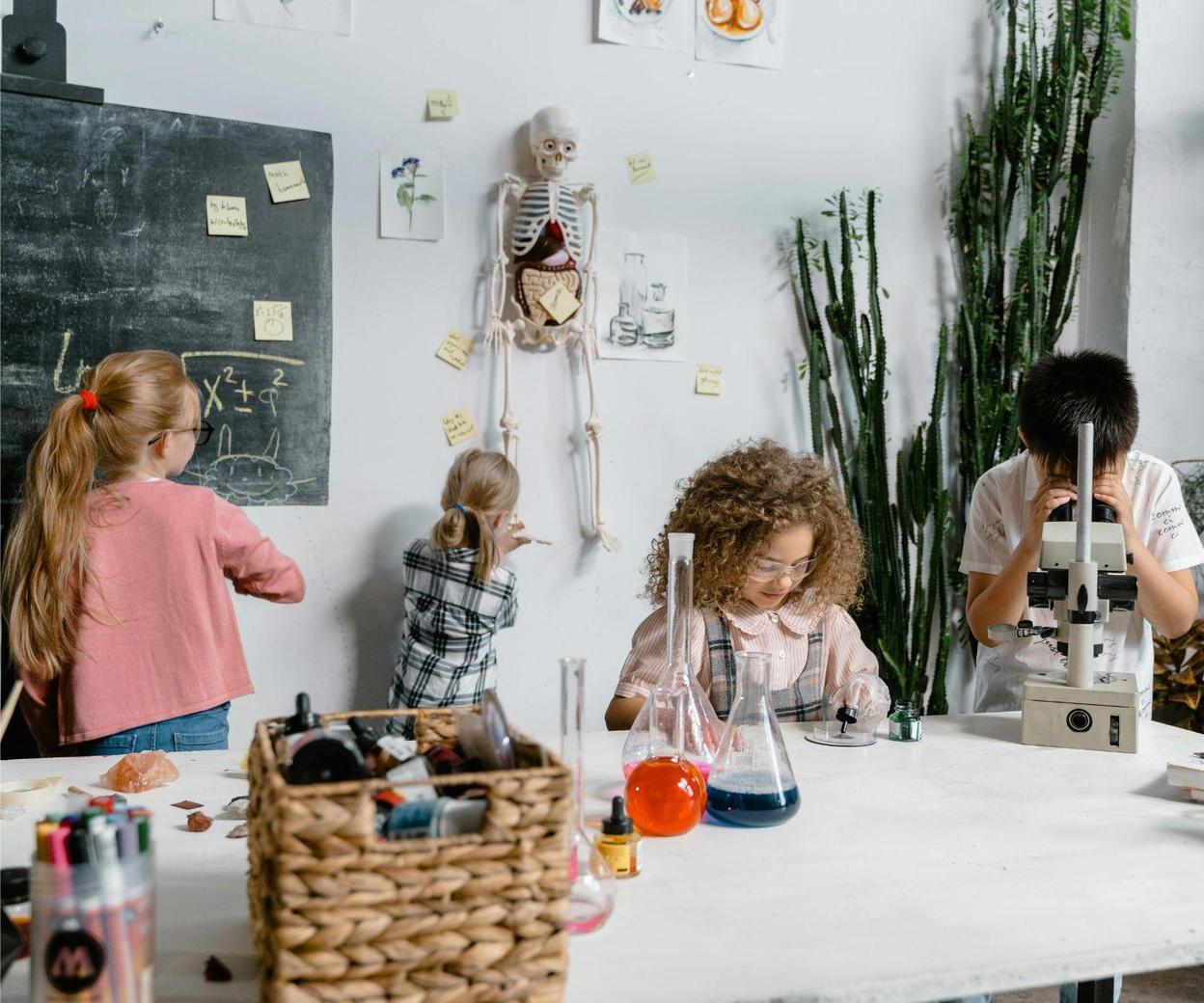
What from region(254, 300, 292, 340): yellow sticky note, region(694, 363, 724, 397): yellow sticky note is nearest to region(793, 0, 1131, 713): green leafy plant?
region(694, 363, 724, 397): yellow sticky note

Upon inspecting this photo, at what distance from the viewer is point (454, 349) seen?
2986 mm

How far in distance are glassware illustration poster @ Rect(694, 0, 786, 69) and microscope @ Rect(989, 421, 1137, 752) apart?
193 cm

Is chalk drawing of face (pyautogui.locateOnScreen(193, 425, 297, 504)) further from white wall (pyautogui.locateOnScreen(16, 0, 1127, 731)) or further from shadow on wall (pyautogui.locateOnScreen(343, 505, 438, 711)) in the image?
shadow on wall (pyautogui.locateOnScreen(343, 505, 438, 711))

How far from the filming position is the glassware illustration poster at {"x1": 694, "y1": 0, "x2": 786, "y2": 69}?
3.17m

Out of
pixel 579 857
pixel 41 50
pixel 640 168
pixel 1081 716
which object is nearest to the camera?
pixel 579 857

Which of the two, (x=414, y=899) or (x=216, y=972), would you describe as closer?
(x=414, y=899)

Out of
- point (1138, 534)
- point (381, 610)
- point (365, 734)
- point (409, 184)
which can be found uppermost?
point (409, 184)

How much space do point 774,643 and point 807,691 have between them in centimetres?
11

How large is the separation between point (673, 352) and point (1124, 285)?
1417 millimetres

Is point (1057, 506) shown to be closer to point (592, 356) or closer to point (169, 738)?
point (592, 356)

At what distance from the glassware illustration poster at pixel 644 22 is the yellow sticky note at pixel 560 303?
0.73 metres

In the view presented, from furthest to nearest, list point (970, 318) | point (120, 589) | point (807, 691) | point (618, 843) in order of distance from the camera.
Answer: point (970, 318)
point (120, 589)
point (807, 691)
point (618, 843)

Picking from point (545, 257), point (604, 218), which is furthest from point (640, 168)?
point (545, 257)

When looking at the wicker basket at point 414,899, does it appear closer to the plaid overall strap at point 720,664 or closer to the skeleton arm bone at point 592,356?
the plaid overall strap at point 720,664
